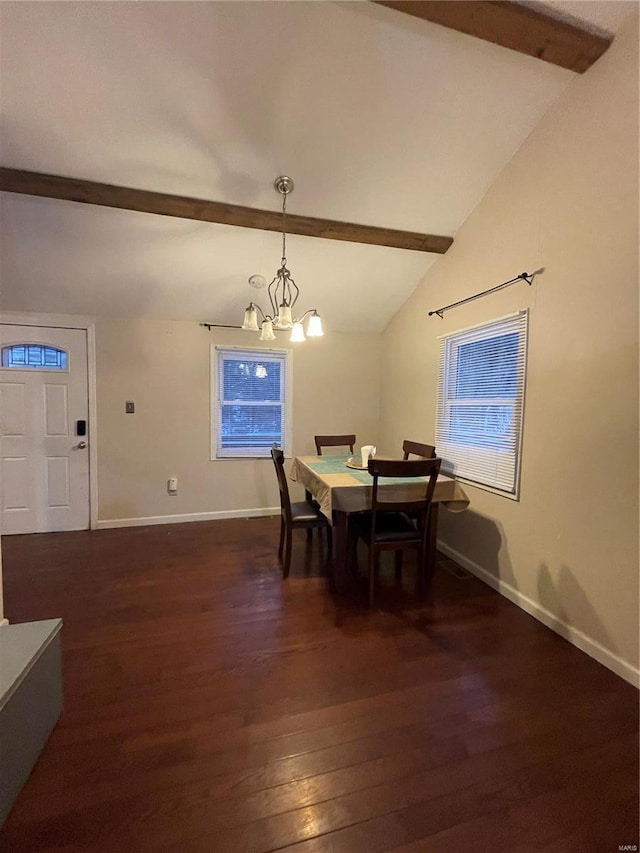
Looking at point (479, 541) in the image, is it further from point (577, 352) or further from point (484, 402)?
point (577, 352)

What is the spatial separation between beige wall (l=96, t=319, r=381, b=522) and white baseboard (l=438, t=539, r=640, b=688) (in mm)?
2244

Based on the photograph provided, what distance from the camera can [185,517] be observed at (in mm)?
4051

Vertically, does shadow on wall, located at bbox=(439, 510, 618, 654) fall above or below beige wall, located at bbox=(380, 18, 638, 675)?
below

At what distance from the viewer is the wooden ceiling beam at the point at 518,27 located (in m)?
1.67

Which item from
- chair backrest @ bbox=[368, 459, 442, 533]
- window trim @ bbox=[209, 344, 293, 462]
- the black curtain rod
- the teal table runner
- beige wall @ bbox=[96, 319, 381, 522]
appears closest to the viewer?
chair backrest @ bbox=[368, 459, 442, 533]

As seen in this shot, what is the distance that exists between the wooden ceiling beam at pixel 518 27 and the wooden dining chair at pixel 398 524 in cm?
214

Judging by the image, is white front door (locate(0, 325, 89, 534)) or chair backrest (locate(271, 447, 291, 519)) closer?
chair backrest (locate(271, 447, 291, 519))

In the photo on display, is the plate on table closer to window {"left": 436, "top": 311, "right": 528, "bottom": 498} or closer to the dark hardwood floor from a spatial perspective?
window {"left": 436, "top": 311, "right": 528, "bottom": 498}

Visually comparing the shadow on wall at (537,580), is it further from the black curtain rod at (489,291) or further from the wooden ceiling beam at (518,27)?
the wooden ceiling beam at (518,27)

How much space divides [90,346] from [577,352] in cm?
402

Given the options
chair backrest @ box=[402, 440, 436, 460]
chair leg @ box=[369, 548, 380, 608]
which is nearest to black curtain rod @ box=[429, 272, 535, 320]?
chair backrest @ box=[402, 440, 436, 460]

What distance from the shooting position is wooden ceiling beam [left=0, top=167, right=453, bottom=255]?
94.4 inches

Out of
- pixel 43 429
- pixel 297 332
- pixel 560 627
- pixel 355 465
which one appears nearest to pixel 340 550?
pixel 355 465

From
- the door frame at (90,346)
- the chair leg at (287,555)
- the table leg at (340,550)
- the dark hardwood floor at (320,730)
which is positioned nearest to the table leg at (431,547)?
the dark hardwood floor at (320,730)
